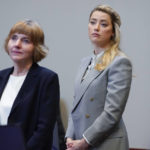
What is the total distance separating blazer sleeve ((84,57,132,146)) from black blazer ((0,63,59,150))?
0.28 metres

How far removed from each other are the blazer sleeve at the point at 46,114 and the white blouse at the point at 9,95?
0.43 ft

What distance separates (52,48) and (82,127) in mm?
2003

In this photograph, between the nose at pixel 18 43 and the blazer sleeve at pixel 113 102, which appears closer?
the nose at pixel 18 43

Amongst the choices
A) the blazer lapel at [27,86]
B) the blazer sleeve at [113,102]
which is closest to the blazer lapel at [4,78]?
the blazer lapel at [27,86]

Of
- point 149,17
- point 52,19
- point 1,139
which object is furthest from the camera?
point 52,19

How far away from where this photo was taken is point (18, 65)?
4.91 ft

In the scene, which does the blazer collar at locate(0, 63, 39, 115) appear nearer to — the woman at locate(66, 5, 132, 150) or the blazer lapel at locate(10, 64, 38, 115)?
the blazer lapel at locate(10, 64, 38, 115)

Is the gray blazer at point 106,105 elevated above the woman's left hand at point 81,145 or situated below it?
above

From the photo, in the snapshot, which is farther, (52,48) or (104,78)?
(52,48)

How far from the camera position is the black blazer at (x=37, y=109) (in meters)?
1.36

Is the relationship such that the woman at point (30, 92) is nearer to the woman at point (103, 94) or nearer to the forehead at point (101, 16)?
the woman at point (103, 94)

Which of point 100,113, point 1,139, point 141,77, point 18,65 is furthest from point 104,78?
point 141,77

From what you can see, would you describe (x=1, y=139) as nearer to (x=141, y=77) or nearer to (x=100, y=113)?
(x=100, y=113)

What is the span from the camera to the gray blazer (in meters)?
1.57
